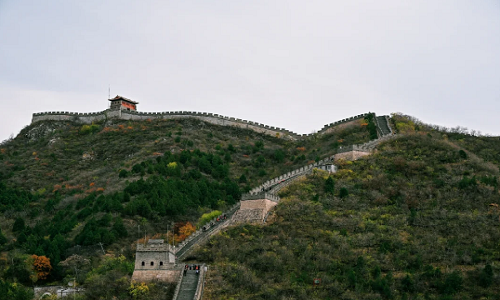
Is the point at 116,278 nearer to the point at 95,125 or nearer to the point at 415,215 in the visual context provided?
the point at 415,215

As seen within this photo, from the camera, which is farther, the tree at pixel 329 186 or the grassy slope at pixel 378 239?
the tree at pixel 329 186

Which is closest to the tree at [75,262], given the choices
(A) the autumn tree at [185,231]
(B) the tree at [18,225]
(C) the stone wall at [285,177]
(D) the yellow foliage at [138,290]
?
(A) the autumn tree at [185,231]

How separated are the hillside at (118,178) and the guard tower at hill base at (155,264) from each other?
6756 millimetres

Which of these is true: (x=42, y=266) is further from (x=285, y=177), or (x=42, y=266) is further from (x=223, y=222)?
(x=285, y=177)

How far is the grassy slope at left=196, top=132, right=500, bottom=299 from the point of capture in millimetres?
63219

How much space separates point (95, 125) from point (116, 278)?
58.3m

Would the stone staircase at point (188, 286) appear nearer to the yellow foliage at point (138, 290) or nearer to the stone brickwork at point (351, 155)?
the yellow foliage at point (138, 290)

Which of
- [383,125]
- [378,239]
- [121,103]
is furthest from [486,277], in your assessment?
[121,103]

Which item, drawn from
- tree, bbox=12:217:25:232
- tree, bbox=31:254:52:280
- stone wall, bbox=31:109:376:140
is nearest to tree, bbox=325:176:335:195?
tree, bbox=31:254:52:280

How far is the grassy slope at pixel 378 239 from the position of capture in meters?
63.2

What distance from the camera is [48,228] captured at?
283ft

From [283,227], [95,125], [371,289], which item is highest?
[95,125]

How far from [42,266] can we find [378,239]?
1219 inches

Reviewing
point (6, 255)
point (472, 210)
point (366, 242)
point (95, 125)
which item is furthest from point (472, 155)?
point (95, 125)
